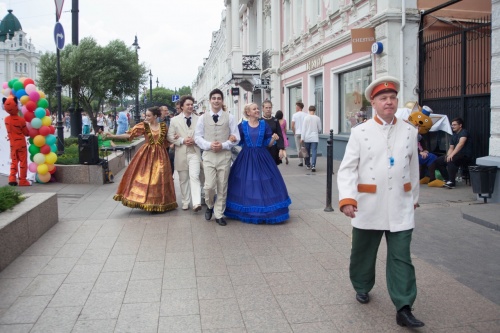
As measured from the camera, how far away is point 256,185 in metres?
7.75

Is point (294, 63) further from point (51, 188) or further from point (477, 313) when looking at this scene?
point (477, 313)

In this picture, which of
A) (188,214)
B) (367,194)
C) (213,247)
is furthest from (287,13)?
(367,194)

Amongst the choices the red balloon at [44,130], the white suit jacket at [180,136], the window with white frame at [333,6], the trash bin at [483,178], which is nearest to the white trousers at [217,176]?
the white suit jacket at [180,136]

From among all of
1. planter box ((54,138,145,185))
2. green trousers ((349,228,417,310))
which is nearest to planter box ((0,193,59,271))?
green trousers ((349,228,417,310))

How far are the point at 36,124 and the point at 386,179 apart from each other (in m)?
9.18

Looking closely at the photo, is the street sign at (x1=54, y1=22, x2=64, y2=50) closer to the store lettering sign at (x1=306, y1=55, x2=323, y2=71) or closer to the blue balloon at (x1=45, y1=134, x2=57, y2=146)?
the blue balloon at (x1=45, y1=134, x2=57, y2=146)

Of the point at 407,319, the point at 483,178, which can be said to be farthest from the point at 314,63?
the point at 407,319

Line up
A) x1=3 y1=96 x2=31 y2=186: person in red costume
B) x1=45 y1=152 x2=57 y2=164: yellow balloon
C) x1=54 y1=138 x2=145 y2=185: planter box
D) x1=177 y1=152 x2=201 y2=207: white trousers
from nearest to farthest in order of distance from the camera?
x1=177 y1=152 x2=201 y2=207: white trousers, x1=3 y1=96 x2=31 y2=186: person in red costume, x1=45 y1=152 x2=57 y2=164: yellow balloon, x1=54 y1=138 x2=145 y2=185: planter box

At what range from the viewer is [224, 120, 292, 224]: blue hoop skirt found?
773 cm

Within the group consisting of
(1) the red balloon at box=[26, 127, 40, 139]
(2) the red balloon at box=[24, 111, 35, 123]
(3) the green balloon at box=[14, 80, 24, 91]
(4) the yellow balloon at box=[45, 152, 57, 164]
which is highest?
(3) the green balloon at box=[14, 80, 24, 91]

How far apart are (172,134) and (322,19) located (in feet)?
40.4

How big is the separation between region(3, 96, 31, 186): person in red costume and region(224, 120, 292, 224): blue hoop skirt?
221 inches

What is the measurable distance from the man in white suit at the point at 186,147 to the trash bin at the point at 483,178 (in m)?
4.42

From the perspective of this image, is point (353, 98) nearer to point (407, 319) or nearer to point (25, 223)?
point (25, 223)
